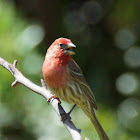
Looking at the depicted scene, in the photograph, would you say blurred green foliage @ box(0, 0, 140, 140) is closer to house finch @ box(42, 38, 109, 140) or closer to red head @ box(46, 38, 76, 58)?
house finch @ box(42, 38, 109, 140)

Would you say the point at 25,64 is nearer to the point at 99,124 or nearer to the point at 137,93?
the point at 99,124

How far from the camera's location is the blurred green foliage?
3674mm

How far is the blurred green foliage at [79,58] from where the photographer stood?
12.1ft

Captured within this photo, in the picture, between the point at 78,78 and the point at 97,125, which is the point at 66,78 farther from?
the point at 97,125

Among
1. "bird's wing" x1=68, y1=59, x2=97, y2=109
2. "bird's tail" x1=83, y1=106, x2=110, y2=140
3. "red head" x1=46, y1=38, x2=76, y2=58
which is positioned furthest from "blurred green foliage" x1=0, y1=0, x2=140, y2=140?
"red head" x1=46, y1=38, x2=76, y2=58

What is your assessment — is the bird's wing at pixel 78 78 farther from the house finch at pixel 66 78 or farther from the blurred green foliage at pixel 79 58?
the blurred green foliage at pixel 79 58

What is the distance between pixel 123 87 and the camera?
4902 mm

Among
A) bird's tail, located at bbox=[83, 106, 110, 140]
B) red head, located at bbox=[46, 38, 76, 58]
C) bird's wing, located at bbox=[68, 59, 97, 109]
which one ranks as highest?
red head, located at bbox=[46, 38, 76, 58]

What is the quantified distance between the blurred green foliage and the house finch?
0.09m

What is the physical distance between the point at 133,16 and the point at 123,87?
976mm

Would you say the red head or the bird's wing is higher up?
the red head

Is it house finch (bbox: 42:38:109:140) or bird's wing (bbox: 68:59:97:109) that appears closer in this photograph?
house finch (bbox: 42:38:109:140)

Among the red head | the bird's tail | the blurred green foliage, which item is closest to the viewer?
the red head

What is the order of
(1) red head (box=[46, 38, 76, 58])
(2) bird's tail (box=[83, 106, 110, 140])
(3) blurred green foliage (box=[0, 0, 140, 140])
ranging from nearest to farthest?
(1) red head (box=[46, 38, 76, 58]) → (2) bird's tail (box=[83, 106, 110, 140]) → (3) blurred green foliage (box=[0, 0, 140, 140])
